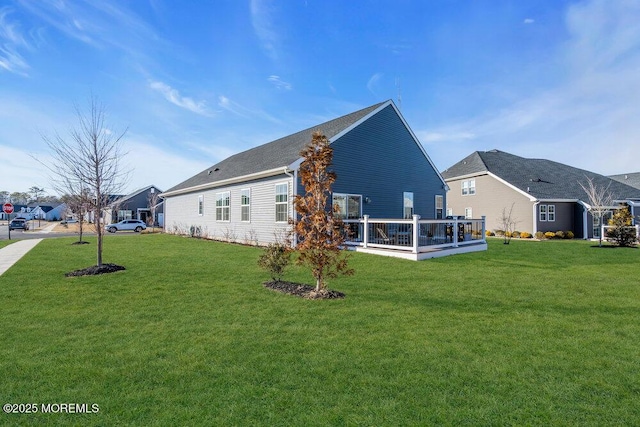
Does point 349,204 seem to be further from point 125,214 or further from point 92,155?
point 125,214

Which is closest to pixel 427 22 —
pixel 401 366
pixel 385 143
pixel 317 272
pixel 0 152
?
pixel 385 143

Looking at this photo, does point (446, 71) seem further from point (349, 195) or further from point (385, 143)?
point (349, 195)

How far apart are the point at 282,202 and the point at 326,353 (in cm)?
1154

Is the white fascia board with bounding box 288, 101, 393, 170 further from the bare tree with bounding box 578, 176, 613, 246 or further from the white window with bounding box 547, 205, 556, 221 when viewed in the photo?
the white window with bounding box 547, 205, 556, 221

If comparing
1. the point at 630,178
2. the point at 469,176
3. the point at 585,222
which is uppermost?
the point at 630,178

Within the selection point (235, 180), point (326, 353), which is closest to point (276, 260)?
point (326, 353)

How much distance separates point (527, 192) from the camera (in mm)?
25391

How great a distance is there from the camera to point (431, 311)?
5562 millimetres

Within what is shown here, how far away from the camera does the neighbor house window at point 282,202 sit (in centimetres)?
1478

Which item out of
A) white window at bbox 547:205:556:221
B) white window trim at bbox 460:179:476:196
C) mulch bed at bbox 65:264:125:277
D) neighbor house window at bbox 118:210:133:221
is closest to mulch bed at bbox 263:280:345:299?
mulch bed at bbox 65:264:125:277

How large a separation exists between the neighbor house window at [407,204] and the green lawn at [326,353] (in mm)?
10877

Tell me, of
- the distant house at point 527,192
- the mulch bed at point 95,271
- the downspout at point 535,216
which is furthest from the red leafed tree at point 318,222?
the distant house at point 527,192

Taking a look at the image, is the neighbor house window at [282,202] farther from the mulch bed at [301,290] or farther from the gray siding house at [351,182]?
the mulch bed at [301,290]

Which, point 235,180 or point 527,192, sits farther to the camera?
point 527,192
